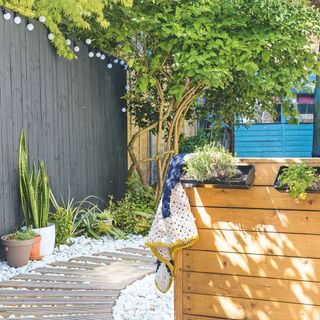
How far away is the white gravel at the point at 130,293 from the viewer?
10.8ft

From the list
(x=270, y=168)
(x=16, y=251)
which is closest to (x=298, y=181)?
(x=270, y=168)

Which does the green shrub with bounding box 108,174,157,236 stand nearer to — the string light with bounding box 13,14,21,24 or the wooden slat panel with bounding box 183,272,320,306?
the string light with bounding box 13,14,21,24

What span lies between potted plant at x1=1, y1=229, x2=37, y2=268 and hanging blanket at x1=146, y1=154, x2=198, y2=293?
1.97 meters

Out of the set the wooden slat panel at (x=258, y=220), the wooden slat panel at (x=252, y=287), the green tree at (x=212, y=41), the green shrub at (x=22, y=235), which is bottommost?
the green shrub at (x=22, y=235)

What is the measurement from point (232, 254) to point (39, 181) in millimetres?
2765

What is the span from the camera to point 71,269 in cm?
441

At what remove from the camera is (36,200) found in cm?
482

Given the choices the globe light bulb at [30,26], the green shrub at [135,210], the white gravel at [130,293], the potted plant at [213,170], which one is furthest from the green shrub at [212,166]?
the green shrub at [135,210]

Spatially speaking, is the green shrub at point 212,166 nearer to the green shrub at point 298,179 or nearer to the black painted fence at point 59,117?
the green shrub at point 298,179

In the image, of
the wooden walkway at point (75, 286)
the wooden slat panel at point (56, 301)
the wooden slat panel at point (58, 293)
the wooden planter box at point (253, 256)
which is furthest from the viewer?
the wooden slat panel at point (58, 293)

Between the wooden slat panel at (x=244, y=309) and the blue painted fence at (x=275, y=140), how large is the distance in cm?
879

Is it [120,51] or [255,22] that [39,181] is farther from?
[255,22]

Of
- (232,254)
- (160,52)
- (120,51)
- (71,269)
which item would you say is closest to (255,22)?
(160,52)

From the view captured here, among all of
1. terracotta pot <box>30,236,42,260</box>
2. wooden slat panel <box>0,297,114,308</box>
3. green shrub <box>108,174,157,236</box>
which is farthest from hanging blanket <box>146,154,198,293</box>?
green shrub <box>108,174,157,236</box>
